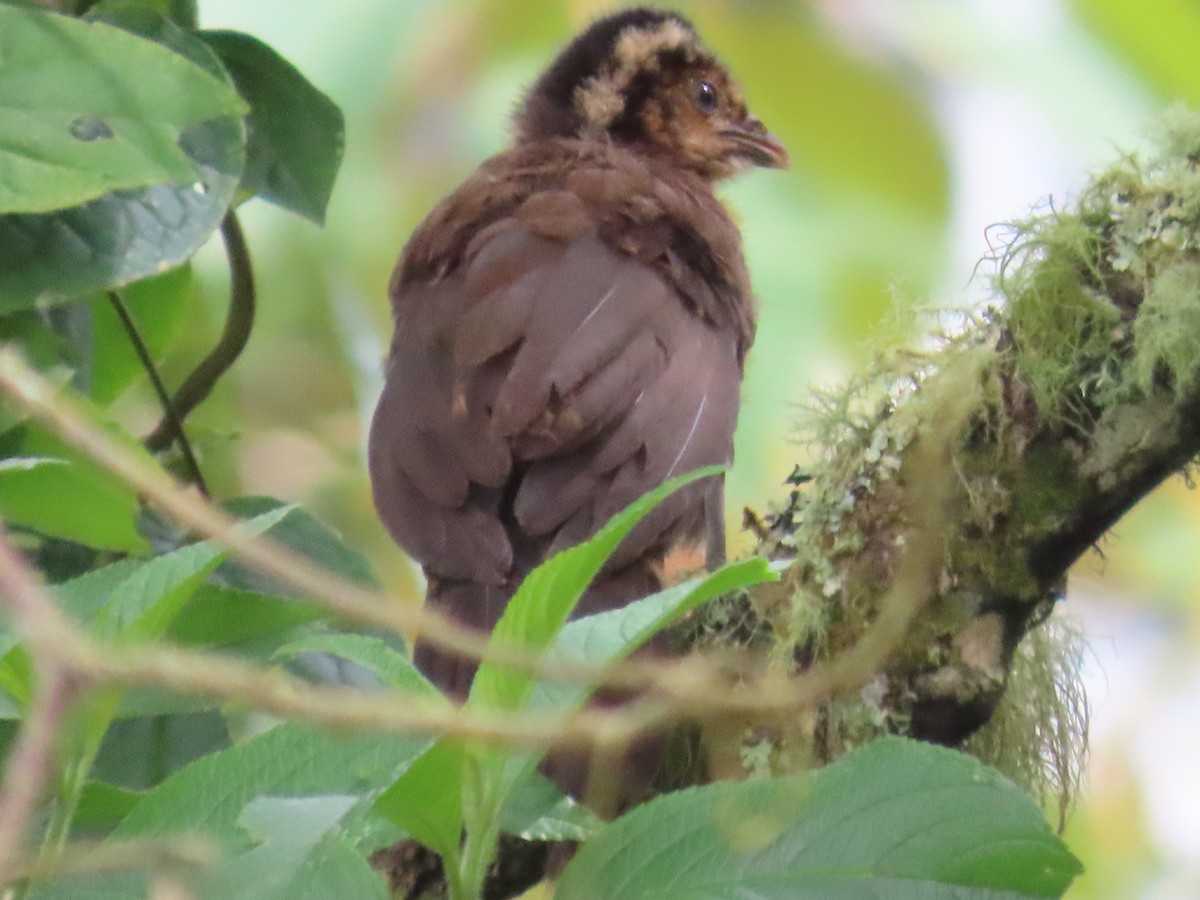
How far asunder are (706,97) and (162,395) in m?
1.41

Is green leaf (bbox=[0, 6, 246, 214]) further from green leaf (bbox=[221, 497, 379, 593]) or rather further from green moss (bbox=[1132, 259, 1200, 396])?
green moss (bbox=[1132, 259, 1200, 396])

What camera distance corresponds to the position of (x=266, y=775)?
3.44ft

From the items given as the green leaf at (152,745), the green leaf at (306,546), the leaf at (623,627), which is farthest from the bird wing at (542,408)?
the leaf at (623,627)

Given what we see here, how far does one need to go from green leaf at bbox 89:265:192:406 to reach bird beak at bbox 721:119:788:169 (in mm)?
1298

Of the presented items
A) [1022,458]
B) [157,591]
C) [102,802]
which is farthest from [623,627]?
[1022,458]

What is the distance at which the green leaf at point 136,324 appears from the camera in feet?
6.97

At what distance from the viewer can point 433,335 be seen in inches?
86.0

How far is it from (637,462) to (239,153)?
2.08ft

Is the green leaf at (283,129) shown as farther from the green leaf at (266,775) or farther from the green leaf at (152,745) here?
the green leaf at (266,775)

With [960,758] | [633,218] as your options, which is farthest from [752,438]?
[960,758]

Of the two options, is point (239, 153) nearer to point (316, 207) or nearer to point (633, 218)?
point (316, 207)

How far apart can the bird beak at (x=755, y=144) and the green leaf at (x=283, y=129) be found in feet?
3.94

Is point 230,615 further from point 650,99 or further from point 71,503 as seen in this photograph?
point 650,99

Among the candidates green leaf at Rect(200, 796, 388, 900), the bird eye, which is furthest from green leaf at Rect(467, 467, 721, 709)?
the bird eye
